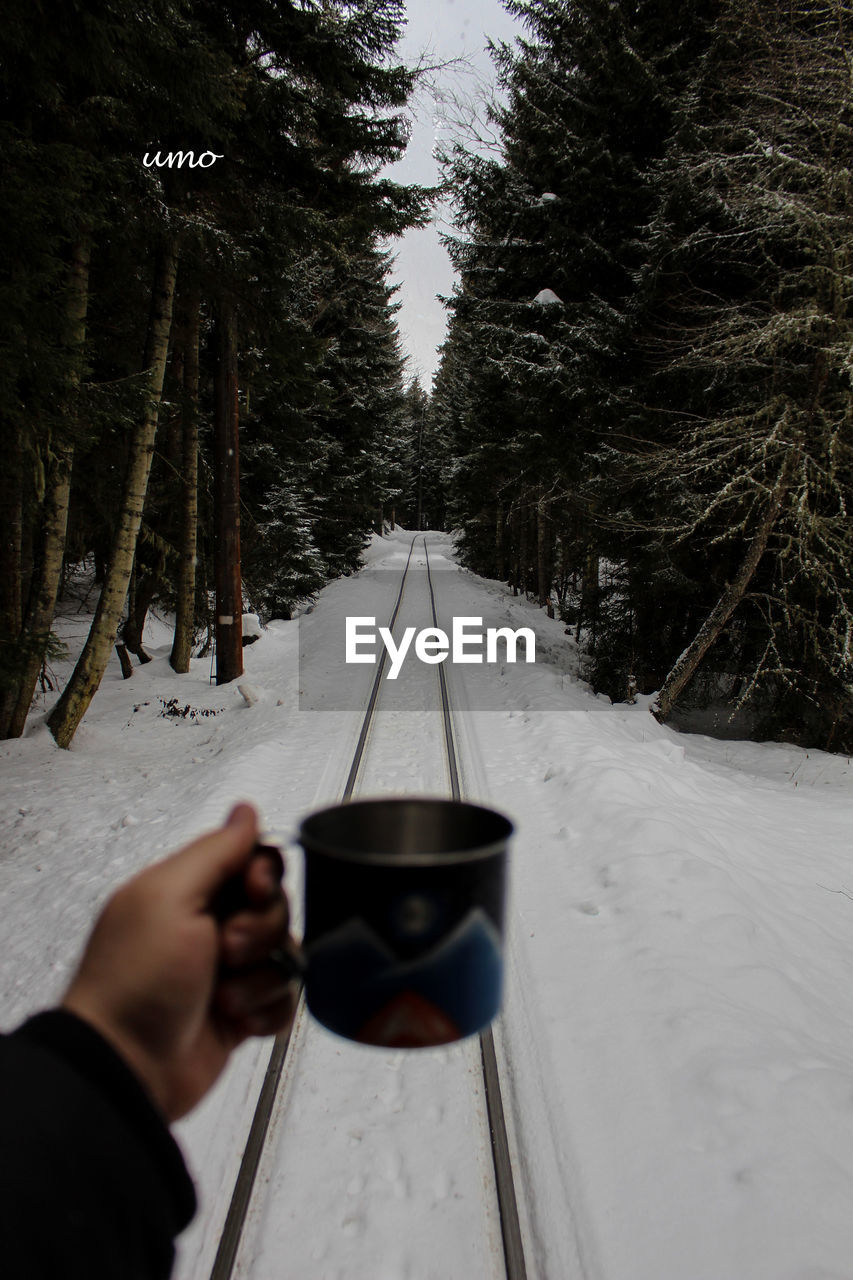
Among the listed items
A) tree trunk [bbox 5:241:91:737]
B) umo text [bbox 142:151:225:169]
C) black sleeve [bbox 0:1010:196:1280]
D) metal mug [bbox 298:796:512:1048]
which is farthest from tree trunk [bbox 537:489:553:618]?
black sleeve [bbox 0:1010:196:1280]

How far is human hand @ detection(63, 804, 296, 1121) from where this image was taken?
94cm

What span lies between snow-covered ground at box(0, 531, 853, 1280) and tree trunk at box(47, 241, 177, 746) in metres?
0.49

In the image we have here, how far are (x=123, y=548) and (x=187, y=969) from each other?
27.9 feet

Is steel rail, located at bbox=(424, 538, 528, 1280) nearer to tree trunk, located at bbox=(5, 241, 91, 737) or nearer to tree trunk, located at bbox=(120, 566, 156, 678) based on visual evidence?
tree trunk, located at bbox=(5, 241, 91, 737)

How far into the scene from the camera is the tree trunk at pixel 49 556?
6.67 metres

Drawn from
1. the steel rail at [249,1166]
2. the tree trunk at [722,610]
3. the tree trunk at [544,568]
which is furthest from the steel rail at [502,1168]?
the tree trunk at [544,568]

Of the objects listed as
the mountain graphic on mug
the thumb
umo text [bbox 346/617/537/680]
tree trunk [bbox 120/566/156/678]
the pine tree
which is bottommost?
umo text [bbox 346/617/537/680]

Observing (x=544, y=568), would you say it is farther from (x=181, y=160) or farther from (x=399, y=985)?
(x=399, y=985)

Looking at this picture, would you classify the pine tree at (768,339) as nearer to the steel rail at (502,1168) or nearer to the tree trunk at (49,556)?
the steel rail at (502,1168)

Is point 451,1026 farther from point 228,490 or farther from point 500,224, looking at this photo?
point 500,224

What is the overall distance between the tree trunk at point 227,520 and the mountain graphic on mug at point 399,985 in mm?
10773

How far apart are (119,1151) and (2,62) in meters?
7.79

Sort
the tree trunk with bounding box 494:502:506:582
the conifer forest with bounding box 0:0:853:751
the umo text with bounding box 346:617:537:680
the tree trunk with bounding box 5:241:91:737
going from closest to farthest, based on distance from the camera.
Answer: the conifer forest with bounding box 0:0:853:751 < the tree trunk with bounding box 5:241:91:737 < the umo text with bounding box 346:617:537:680 < the tree trunk with bounding box 494:502:506:582

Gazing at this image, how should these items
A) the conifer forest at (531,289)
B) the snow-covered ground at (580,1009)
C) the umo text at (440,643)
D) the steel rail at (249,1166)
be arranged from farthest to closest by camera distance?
1. the umo text at (440,643)
2. the conifer forest at (531,289)
3. the snow-covered ground at (580,1009)
4. the steel rail at (249,1166)
